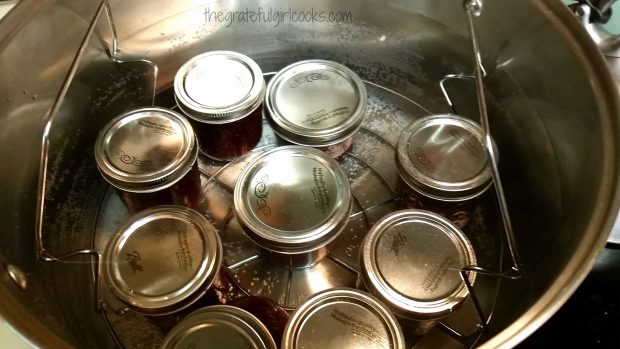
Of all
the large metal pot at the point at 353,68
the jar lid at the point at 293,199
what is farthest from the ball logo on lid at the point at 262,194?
the large metal pot at the point at 353,68

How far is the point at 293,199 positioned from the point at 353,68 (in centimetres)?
44

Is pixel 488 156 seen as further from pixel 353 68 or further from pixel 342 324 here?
pixel 353 68

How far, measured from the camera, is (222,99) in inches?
37.9

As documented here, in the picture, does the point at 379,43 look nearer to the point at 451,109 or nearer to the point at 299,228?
the point at 451,109

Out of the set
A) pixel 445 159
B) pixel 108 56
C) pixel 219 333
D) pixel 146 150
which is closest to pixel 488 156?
pixel 445 159

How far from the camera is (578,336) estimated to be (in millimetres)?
898

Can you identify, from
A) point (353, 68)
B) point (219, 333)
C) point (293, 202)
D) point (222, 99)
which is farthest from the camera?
point (353, 68)

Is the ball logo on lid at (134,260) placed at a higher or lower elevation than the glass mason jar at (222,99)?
lower

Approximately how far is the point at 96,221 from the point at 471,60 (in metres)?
0.81

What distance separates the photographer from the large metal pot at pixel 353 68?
0.70m

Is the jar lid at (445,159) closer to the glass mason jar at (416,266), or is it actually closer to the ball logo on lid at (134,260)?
the glass mason jar at (416,266)

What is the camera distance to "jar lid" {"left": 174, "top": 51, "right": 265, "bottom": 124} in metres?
0.94

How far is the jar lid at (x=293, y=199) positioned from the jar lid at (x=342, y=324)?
11 cm

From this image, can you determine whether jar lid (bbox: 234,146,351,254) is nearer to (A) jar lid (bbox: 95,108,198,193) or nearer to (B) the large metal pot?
(A) jar lid (bbox: 95,108,198,193)
